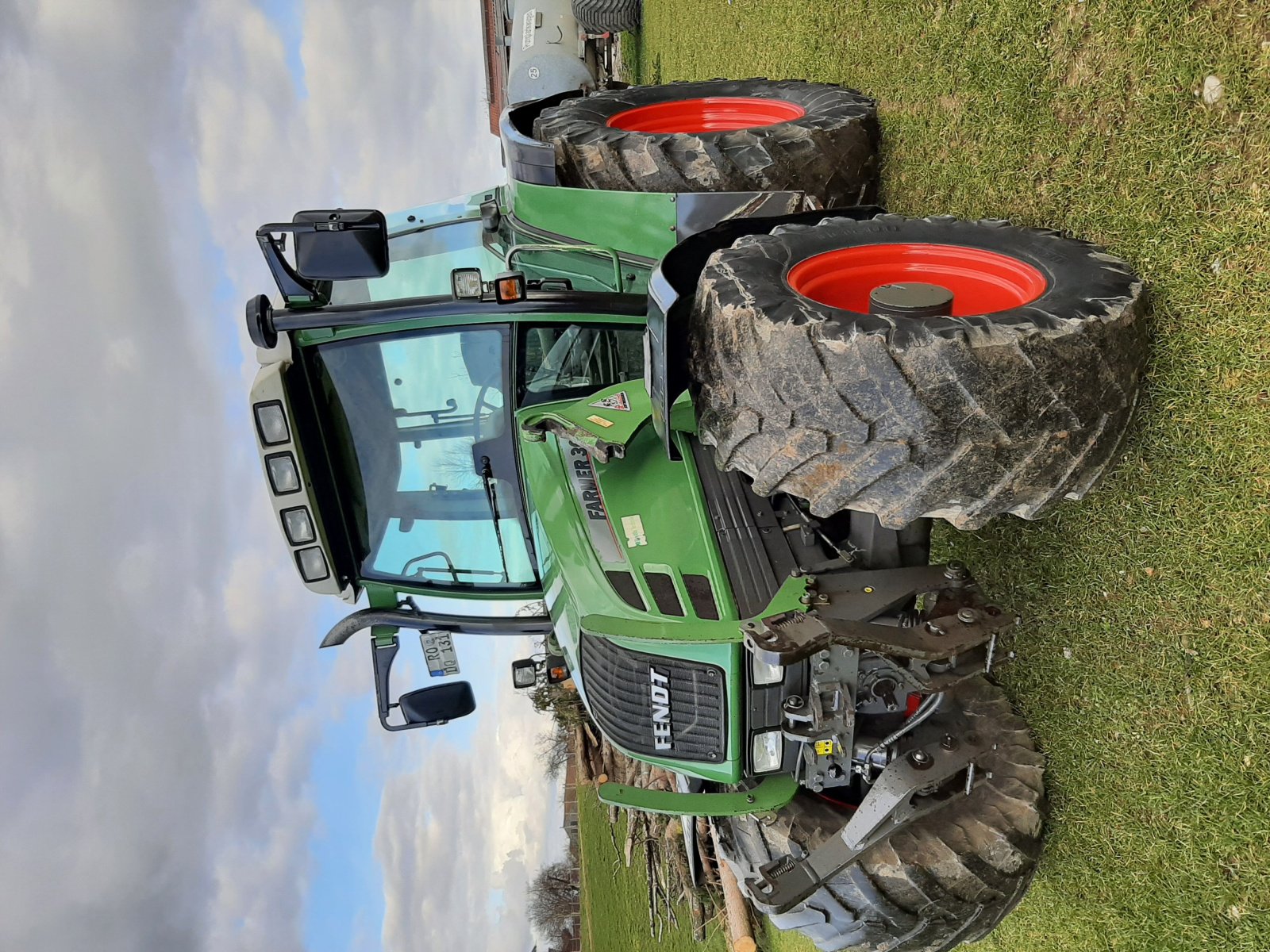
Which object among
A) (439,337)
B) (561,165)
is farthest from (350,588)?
(561,165)

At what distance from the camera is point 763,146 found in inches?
139

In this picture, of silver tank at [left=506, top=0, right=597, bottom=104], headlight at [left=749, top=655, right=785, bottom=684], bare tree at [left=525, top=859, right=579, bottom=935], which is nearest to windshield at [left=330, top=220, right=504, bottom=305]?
headlight at [left=749, top=655, right=785, bottom=684]

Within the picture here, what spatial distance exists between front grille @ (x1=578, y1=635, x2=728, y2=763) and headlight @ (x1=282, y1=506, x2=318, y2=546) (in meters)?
1.10

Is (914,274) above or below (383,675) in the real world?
above

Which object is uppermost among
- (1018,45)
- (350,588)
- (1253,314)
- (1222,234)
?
(1018,45)

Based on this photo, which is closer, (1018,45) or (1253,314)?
(1253,314)

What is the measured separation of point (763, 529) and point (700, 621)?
1.53 ft

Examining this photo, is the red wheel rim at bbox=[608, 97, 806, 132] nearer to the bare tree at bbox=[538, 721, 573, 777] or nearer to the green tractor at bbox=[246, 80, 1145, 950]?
the green tractor at bbox=[246, 80, 1145, 950]

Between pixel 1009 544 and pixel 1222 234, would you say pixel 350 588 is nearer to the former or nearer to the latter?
pixel 1009 544

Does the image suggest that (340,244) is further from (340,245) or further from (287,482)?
(287,482)

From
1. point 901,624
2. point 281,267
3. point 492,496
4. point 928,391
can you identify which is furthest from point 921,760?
point 281,267

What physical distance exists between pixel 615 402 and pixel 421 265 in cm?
99

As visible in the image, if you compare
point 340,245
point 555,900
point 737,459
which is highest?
point 340,245

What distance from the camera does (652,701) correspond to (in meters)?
2.74
